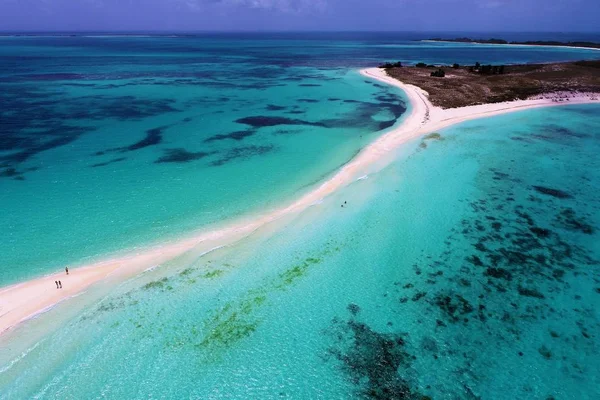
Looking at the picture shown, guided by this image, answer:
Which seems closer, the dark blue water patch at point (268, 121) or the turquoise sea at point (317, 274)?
the turquoise sea at point (317, 274)

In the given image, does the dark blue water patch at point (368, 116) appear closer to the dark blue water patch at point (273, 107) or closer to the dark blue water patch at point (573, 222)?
the dark blue water patch at point (273, 107)

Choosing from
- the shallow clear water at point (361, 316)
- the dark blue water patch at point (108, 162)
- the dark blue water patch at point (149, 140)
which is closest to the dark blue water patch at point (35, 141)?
the dark blue water patch at point (108, 162)

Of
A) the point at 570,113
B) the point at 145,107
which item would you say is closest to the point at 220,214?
the point at 145,107

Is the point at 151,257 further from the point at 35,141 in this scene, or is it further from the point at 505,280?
the point at 35,141

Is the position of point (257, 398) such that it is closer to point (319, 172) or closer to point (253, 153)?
point (319, 172)

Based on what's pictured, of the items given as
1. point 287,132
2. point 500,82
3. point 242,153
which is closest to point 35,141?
point 242,153

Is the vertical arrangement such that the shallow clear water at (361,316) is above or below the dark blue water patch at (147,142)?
below

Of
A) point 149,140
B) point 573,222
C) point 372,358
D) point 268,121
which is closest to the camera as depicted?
point 372,358
